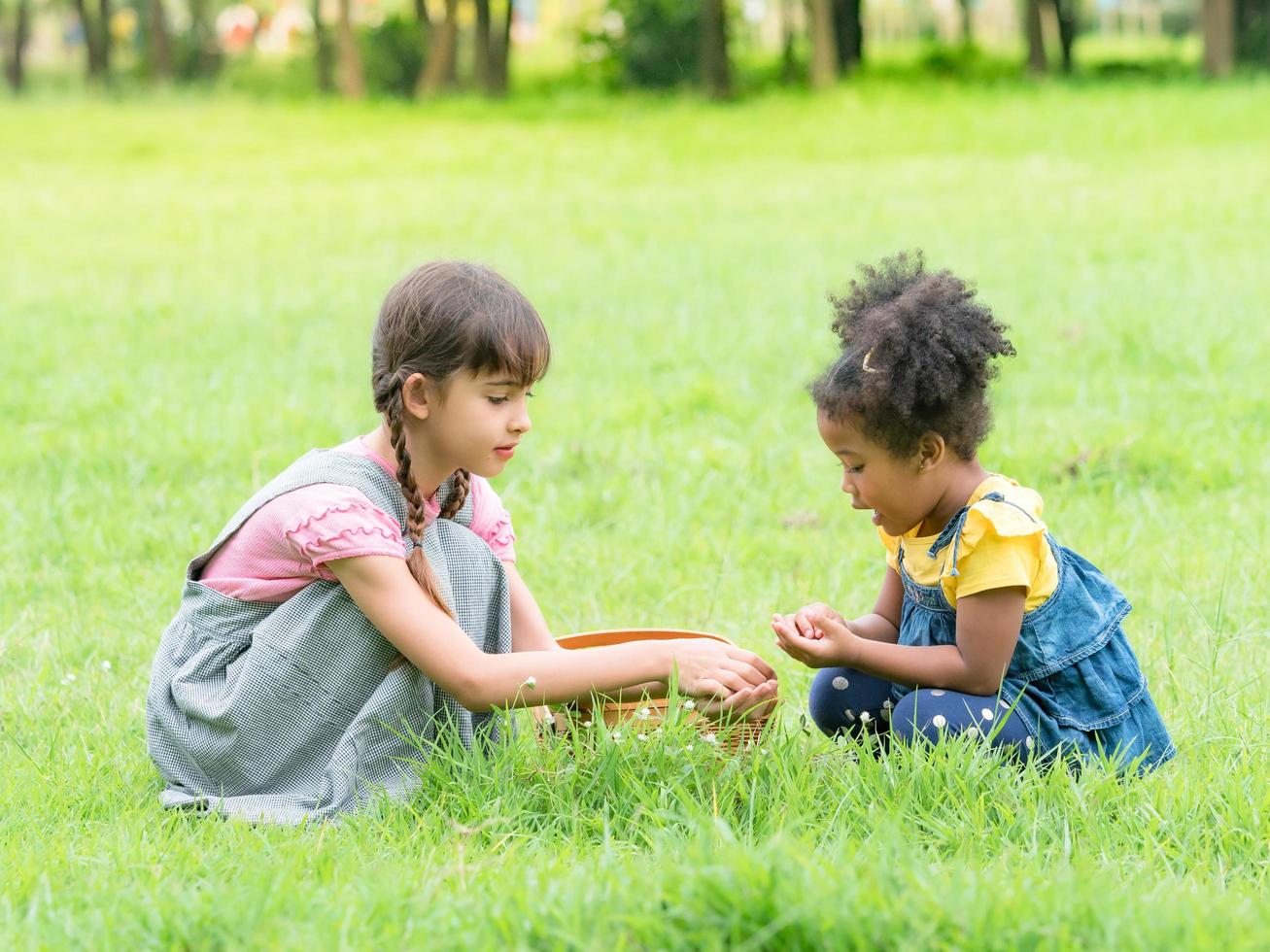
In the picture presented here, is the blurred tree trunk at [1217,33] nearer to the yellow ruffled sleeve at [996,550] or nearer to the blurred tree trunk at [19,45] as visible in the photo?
the yellow ruffled sleeve at [996,550]

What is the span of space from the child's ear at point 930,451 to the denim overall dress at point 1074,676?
112 mm

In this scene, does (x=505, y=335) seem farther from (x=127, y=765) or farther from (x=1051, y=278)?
(x=1051, y=278)

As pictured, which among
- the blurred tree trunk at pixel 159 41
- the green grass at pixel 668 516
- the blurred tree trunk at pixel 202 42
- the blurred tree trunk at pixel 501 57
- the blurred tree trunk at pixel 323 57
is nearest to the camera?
the green grass at pixel 668 516

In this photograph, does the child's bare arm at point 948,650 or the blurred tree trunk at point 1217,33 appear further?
the blurred tree trunk at point 1217,33

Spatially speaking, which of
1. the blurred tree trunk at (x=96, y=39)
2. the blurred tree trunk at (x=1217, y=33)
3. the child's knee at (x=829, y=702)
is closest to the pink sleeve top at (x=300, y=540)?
the child's knee at (x=829, y=702)

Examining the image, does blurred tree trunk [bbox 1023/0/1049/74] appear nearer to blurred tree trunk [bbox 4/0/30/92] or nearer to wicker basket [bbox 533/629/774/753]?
wicker basket [bbox 533/629/774/753]

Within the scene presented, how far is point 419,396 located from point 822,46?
19016mm

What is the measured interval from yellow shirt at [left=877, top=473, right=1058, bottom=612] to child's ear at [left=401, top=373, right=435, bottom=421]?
104cm

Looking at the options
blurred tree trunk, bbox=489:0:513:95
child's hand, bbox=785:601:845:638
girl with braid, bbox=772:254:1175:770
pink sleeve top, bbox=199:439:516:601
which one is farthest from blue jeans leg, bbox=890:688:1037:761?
blurred tree trunk, bbox=489:0:513:95

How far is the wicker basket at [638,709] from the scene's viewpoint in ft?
9.69

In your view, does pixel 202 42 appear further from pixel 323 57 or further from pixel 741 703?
pixel 741 703

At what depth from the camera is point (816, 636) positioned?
294 cm

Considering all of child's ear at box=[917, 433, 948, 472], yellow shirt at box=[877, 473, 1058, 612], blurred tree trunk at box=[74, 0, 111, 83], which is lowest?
yellow shirt at box=[877, 473, 1058, 612]

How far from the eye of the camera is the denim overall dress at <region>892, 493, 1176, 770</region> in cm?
301
